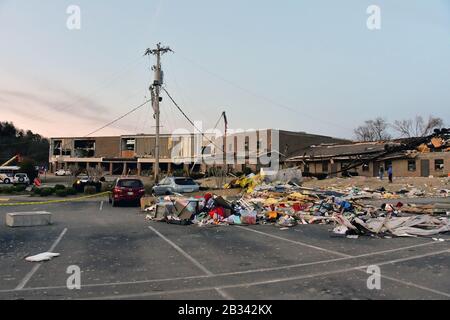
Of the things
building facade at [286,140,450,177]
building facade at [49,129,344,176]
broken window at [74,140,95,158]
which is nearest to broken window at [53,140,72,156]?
building facade at [49,129,344,176]

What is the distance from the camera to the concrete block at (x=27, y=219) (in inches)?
534

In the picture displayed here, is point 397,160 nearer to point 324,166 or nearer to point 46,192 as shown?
point 324,166

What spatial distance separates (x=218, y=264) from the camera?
317 inches

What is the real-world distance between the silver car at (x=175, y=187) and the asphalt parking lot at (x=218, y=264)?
12.3 metres

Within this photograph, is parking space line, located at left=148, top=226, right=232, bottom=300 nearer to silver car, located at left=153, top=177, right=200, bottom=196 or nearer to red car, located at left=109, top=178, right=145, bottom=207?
red car, located at left=109, top=178, right=145, bottom=207

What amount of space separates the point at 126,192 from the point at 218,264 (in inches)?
587

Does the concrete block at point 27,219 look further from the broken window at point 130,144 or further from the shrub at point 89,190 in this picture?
the broken window at point 130,144

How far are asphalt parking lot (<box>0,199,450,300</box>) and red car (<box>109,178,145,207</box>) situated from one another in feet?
28.7

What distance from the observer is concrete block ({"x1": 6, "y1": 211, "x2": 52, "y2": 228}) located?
13.6 meters

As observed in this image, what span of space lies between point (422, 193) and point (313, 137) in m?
43.3

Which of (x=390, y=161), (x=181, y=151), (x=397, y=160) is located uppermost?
(x=181, y=151)

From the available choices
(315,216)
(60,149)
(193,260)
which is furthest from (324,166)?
(60,149)

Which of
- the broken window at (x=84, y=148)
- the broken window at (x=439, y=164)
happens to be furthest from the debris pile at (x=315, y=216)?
the broken window at (x=84, y=148)
